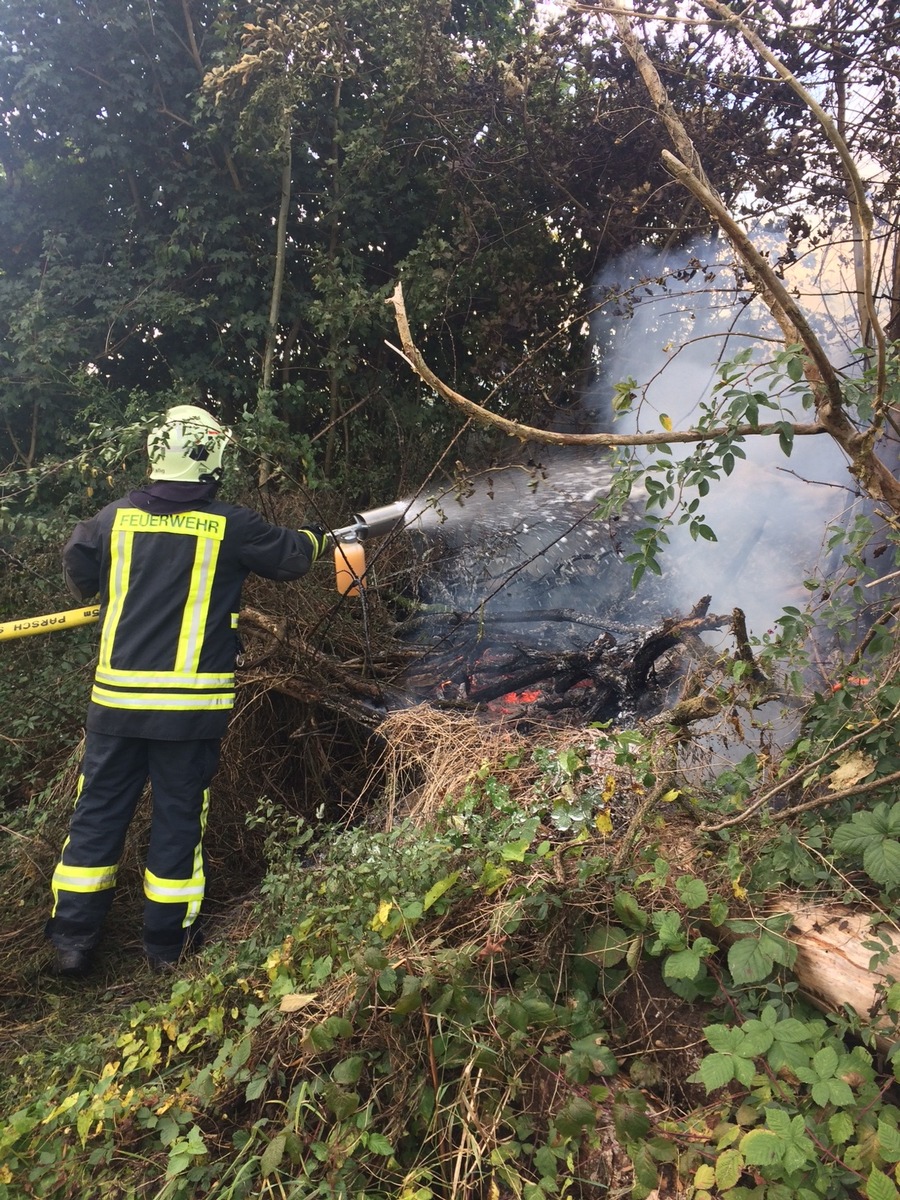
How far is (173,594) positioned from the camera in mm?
3328

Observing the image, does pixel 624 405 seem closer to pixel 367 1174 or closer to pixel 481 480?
pixel 367 1174

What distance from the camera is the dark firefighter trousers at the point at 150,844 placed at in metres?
3.20

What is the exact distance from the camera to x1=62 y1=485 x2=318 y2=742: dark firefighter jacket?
10.7 ft

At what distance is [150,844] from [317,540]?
4.90 feet

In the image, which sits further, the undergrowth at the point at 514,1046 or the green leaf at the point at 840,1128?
the undergrowth at the point at 514,1046

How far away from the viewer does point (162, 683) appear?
10.7ft

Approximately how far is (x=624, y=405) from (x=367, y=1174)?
2.27 m

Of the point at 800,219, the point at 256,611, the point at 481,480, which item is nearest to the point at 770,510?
the point at 800,219

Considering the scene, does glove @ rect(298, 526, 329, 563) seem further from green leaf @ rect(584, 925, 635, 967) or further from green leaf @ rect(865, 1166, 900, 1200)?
green leaf @ rect(865, 1166, 900, 1200)

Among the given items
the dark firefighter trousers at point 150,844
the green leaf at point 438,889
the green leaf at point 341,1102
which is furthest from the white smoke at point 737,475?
the green leaf at point 341,1102

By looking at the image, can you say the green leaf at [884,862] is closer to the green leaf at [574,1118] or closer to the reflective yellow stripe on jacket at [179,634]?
the green leaf at [574,1118]

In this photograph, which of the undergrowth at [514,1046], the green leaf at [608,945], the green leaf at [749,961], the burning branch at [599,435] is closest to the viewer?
the undergrowth at [514,1046]

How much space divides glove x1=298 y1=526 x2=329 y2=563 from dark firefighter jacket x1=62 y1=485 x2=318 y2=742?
14 centimetres

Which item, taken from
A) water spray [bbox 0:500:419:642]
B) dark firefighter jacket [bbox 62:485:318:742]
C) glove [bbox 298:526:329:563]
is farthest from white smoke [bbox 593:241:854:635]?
dark firefighter jacket [bbox 62:485:318:742]
